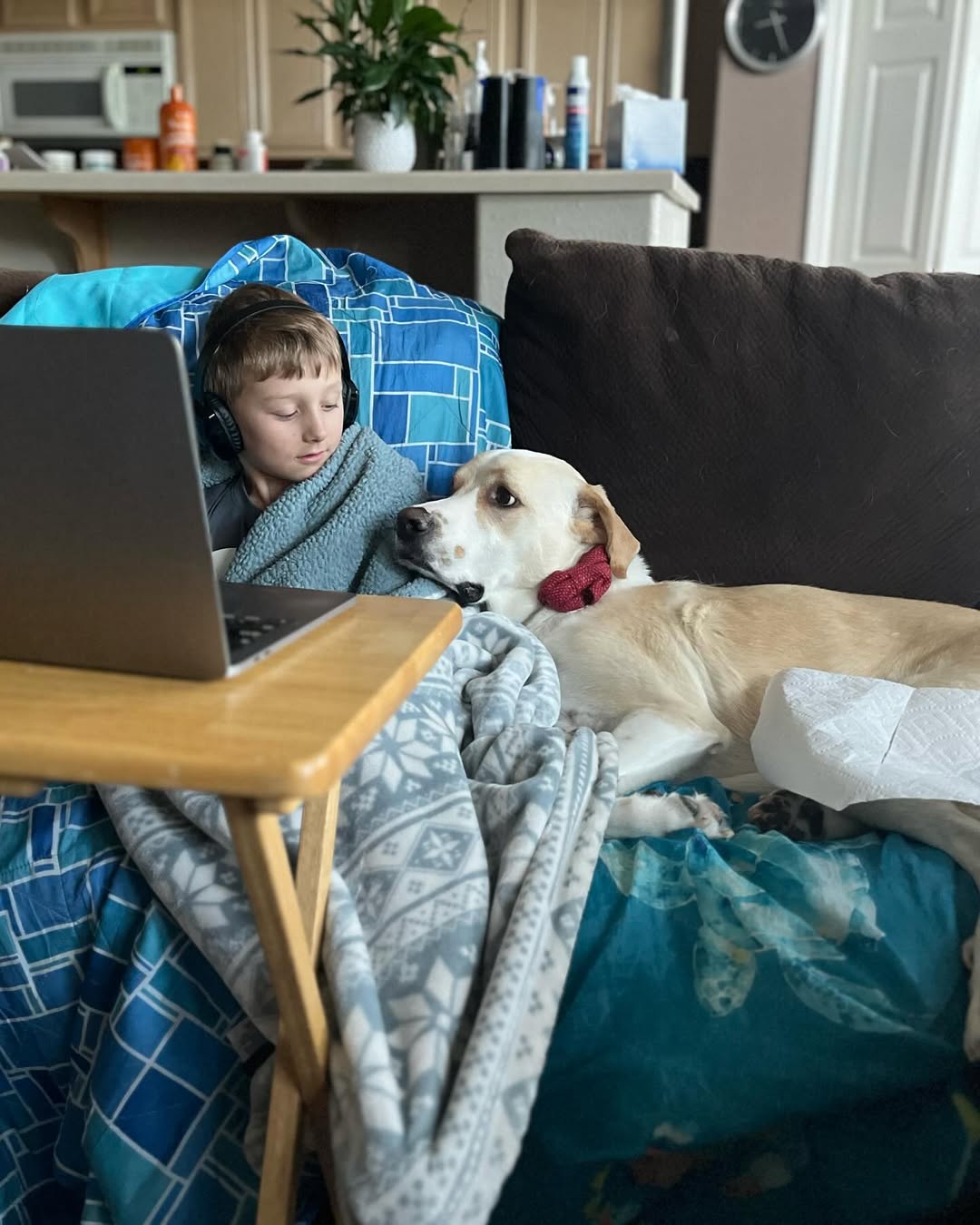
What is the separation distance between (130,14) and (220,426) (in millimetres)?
4527

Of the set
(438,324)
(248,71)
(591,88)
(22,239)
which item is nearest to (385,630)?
(438,324)

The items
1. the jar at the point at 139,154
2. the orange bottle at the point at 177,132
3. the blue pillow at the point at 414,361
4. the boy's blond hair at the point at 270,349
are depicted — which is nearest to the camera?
the boy's blond hair at the point at 270,349

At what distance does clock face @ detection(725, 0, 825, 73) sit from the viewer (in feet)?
14.1

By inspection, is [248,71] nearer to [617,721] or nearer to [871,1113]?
[617,721]

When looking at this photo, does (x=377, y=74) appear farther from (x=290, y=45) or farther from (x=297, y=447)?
(x=290, y=45)

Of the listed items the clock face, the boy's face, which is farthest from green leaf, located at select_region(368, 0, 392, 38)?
the clock face

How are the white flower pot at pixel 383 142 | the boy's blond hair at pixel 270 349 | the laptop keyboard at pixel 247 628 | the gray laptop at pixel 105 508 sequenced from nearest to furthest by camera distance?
the gray laptop at pixel 105 508 < the laptop keyboard at pixel 247 628 < the boy's blond hair at pixel 270 349 < the white flower pot at pixel 383 142

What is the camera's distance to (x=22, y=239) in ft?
10.9

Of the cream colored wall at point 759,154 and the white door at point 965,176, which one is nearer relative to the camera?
the white door at point 965,176

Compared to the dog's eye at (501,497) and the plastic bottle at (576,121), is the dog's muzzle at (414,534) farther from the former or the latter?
the plastic bottle at (576,121)

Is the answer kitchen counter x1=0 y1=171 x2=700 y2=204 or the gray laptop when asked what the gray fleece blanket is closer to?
the gray laptop

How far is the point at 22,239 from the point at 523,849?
3.25 metres

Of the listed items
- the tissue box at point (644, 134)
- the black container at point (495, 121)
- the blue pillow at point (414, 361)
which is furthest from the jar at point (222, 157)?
the blue pillow at point (414, 361)

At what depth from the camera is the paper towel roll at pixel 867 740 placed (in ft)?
3.38
